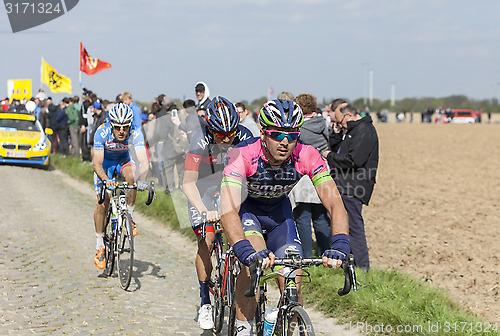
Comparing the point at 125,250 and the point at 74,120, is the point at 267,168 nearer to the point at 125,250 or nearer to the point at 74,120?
the point at 125,250

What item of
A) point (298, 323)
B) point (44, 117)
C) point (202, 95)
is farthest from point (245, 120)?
point (44, 117)

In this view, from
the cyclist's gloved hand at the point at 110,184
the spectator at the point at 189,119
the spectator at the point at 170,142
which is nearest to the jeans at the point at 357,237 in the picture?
the cyclist's gloved hand at the point at 110,184

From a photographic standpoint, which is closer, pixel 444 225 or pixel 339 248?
pixel 339 248

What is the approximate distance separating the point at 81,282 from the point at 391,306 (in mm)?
3997

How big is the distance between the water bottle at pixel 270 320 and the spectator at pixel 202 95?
25.8 feet

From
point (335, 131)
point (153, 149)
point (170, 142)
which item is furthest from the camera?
point (153, 149)

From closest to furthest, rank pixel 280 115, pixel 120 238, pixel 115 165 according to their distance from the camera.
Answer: pixel 280 115, pixel 120 238, pixel 115 165

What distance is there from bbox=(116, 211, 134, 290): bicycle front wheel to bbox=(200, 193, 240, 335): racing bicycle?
168 cm

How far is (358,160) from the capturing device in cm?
771

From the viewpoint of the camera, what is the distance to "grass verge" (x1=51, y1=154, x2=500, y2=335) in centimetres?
561

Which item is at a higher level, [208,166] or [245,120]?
[245,120]

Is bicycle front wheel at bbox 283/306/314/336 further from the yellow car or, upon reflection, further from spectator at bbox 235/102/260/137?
the yellow car

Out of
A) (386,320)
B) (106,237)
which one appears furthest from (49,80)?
(386,320)

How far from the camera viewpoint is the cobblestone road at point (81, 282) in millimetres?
6184
